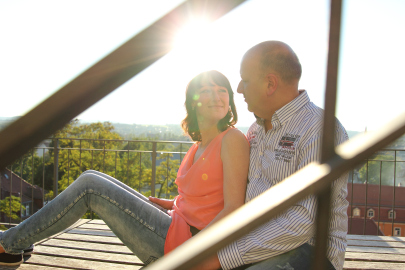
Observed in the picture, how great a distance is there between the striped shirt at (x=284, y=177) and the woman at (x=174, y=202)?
A: 0.12 m

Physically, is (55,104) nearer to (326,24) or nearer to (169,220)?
(326,24)

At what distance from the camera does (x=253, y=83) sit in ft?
5.02

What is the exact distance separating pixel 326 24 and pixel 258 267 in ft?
3.18

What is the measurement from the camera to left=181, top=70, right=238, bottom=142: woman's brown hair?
1.93 meters

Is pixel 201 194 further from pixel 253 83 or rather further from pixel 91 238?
pixel 91 238

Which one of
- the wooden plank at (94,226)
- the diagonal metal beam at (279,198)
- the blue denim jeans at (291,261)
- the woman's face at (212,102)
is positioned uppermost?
the woman's face at (212,102)

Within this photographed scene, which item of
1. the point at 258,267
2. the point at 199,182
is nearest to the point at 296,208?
the point at 258,267

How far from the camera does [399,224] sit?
1289 inches

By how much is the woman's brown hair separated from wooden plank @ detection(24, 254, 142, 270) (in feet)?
3.51

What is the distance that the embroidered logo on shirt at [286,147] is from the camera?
4.36 feet

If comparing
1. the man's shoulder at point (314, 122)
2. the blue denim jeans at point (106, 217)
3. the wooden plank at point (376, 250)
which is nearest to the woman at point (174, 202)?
the blue denim jeans at point (106, 217)

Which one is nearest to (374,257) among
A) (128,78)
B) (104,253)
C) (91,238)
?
(104,253)

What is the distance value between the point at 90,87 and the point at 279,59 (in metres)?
1.22

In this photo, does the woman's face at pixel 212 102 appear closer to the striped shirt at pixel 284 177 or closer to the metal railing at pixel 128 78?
the striped shirt at pixel 284 177
